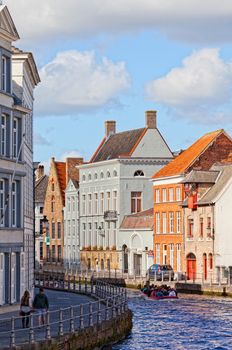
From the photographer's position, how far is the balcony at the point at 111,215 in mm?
131875

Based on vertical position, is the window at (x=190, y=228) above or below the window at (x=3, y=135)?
below

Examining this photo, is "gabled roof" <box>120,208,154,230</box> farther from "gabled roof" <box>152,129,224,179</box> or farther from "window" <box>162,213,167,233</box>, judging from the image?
"gabled roof" <box>152,129,224,179</box>

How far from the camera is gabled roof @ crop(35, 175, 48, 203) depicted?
167788mm

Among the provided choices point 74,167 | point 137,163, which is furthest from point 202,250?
point 74,167

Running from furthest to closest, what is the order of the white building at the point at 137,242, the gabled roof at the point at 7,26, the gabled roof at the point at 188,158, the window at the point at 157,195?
the white building at the point at 137,242
the window at the point at 157,195
the gabled roof at the point at 188,158
the gabled roof at the point at 7,26

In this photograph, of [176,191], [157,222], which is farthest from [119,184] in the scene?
[176,191]

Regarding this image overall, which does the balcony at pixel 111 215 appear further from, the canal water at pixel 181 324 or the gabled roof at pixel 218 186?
the canal water at pixel 181 324

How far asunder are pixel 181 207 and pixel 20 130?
56.1 meters

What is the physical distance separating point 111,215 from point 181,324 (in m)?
66.2

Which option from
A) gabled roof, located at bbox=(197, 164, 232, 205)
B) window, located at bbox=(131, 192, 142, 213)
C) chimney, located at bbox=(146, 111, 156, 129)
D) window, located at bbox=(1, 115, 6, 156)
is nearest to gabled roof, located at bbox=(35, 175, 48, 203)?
window, located at bbox=(131, 192, 142, 213)

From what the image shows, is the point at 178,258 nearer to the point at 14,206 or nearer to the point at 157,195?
the point at 157,195

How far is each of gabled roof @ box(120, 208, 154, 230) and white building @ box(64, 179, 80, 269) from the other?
16201 mm

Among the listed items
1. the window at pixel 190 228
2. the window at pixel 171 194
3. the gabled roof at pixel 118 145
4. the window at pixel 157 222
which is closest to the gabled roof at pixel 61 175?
the gabled roof at pixel 118 145

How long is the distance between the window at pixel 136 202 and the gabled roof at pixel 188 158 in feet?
29.3
